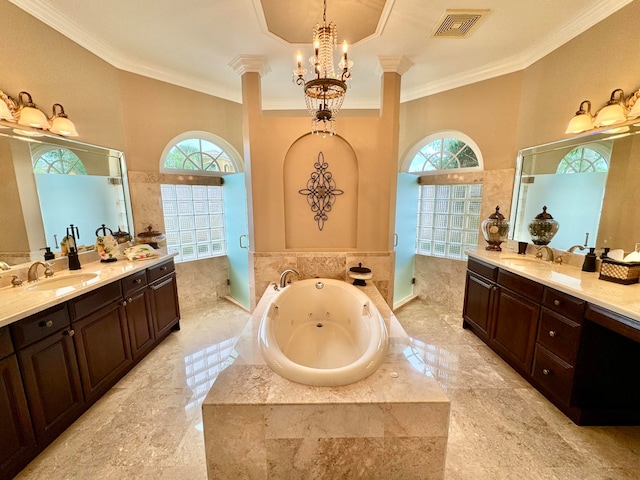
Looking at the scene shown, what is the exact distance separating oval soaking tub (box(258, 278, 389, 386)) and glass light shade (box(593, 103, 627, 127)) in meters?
2.27

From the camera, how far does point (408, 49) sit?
96.5 inches

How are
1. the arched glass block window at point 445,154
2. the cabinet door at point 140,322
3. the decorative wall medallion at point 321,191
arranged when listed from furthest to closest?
the arched glass block window at point 445,154 < the decorative wall medallion at point 321,191 < the cabinet door at point 140,322

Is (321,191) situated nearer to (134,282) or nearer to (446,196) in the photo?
(446,196)

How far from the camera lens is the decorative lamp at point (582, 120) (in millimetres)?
2057

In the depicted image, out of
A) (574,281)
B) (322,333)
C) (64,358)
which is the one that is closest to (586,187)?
(574,281)

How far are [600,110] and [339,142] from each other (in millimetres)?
2136

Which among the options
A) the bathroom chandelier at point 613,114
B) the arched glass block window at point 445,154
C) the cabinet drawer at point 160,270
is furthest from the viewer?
the arched glass block window at point 445,154

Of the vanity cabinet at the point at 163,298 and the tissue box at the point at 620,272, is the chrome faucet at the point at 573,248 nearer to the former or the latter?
the tissue box at the point at 620,272

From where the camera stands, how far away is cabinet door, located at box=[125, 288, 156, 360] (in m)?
2.21

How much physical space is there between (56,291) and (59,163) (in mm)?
1188

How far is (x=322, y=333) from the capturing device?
2.40 metres

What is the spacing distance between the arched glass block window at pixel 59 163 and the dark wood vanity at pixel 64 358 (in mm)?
1065

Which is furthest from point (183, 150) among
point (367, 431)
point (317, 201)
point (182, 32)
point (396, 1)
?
point (367, 431)

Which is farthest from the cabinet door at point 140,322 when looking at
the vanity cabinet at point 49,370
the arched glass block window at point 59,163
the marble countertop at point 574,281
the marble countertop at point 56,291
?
the marble countertop at point 574,281
